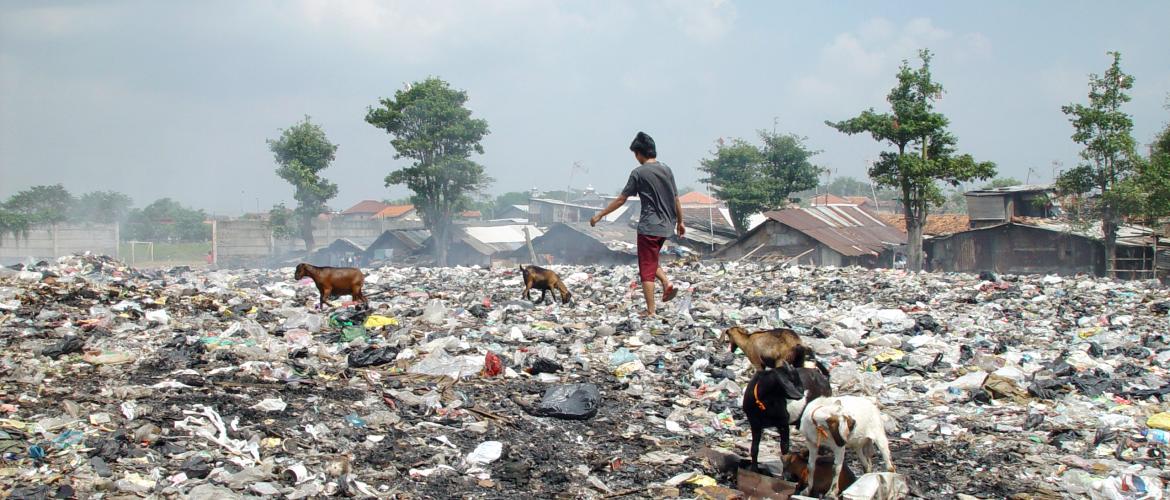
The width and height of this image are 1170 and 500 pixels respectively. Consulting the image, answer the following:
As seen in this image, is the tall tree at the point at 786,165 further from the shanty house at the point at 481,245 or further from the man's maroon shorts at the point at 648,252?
the man's maroon shorts at the point at 648,252

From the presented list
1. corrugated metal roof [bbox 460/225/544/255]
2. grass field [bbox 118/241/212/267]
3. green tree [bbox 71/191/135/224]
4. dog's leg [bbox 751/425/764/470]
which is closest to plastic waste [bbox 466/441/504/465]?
dog's leg [bbox 751/425/764/470]

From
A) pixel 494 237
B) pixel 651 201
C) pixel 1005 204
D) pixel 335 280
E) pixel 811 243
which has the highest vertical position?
pixel 1005 204

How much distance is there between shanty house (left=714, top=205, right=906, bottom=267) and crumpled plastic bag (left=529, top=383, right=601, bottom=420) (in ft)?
Result: 64.2

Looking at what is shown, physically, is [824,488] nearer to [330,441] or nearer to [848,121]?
[330,441]

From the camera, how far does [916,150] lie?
2131cm

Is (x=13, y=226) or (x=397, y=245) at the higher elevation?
(x=13, y=226)

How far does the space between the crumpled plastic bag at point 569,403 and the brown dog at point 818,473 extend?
1.20 metres

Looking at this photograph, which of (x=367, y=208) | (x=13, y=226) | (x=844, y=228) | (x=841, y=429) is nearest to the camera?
(x=841, y=429)

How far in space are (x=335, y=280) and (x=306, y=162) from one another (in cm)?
2391

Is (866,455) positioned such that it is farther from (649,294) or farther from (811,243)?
(811,243)

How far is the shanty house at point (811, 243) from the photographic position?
25.2 m

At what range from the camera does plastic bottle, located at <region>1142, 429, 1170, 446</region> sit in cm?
389

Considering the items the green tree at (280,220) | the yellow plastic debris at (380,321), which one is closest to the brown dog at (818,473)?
the yellow plastic debris at (380,321)

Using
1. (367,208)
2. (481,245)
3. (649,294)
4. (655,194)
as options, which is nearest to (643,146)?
(655,194)
